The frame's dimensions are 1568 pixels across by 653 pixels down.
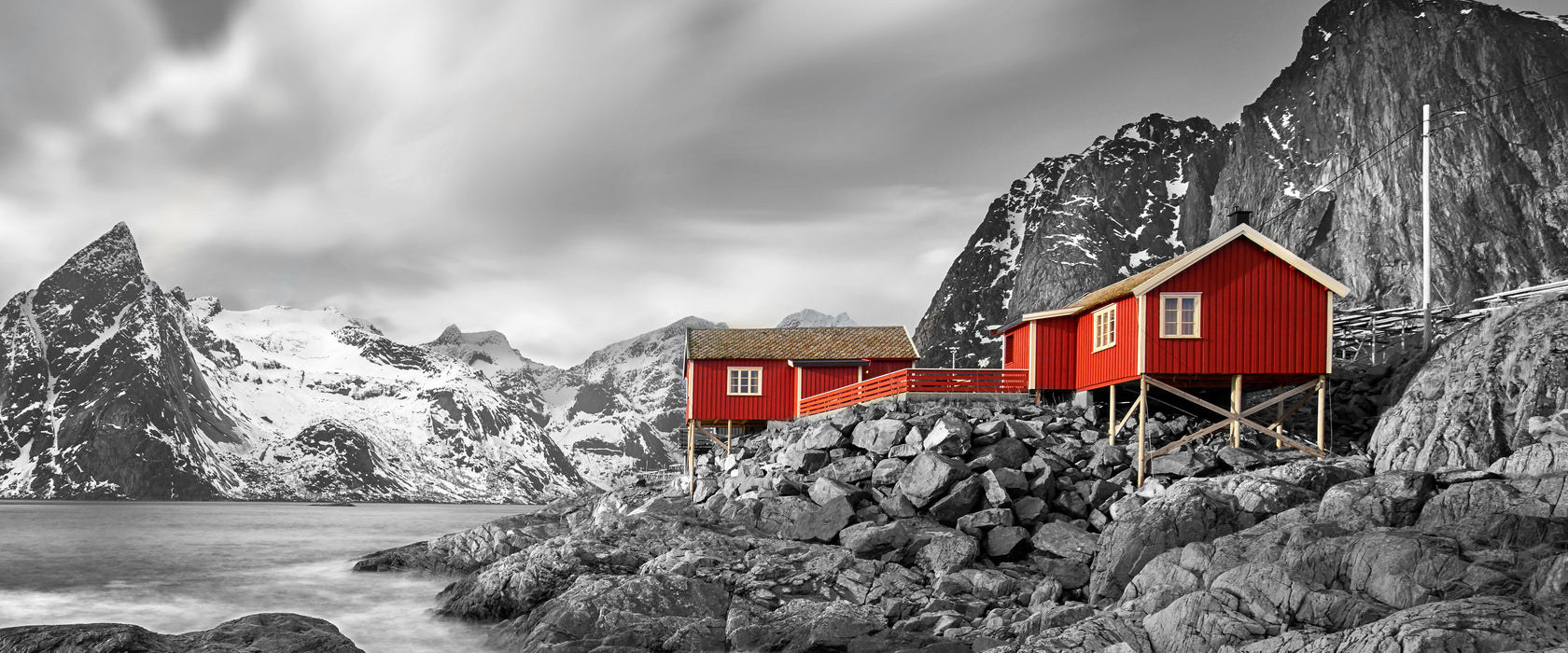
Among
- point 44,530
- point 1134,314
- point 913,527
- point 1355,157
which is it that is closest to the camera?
point 913,527

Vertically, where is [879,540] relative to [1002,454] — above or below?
below

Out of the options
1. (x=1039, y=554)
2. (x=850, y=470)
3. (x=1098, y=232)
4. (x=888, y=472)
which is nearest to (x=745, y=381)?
(x=850, y=470)

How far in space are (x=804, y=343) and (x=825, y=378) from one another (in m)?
2.41

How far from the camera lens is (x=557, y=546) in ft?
97.3

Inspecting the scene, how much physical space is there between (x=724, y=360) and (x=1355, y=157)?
10888 centimetres

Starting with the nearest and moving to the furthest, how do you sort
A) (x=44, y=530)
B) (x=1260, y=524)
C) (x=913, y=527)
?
(x=1260, y=524)
(x=913, y=527)
(x=44, y=530)

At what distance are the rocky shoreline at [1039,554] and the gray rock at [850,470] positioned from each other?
0.20ft

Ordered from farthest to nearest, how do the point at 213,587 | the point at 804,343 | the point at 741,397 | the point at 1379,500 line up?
1. the point at 804,343
2. the point at 741,397
3. the point at 213,587
4. the point at 1379,500

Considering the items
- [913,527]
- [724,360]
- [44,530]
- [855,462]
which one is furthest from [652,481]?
[44,530]

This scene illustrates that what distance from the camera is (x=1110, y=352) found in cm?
3375

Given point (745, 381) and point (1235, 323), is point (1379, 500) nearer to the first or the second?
point (1235, 323)

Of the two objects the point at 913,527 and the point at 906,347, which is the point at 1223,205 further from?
the point at 913,527

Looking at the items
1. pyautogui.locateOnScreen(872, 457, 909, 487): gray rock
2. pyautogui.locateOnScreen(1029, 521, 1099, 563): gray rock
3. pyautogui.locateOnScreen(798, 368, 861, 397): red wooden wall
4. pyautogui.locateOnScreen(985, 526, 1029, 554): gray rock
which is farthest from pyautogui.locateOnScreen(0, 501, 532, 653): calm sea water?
pyautogui.locateOnScreen(798, 368, 861, 397): red wooden wall

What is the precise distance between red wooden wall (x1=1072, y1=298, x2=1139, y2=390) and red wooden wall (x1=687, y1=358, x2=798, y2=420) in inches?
546
